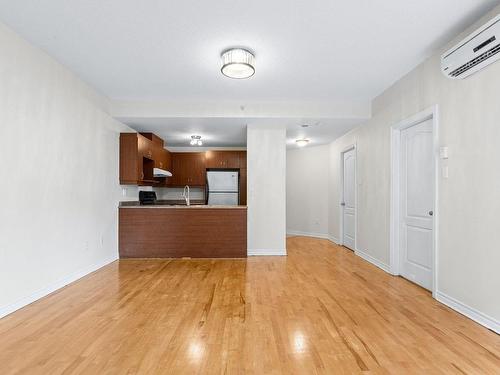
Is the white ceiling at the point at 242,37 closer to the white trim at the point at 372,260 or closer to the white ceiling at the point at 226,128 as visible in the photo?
the white ceiling at the point at 226,128

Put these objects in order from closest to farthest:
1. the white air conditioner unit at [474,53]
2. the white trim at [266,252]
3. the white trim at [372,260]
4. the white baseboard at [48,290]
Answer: the white air conditioner unit at [474,53], the white baseboard at [48,290], the white trim at [372,260], the white trim at [266,252]

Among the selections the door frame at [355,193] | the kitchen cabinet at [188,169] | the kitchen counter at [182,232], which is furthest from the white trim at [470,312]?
the kitchen cabinet at [188,169]

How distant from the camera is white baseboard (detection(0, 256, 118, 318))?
2.60 metres

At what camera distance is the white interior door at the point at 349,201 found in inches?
223

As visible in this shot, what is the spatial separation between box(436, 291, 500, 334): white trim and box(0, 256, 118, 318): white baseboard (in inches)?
164

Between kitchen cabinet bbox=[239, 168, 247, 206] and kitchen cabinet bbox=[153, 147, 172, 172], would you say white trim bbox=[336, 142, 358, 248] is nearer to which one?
kitchen cabinet bbox=[239, 168, 247, 206]

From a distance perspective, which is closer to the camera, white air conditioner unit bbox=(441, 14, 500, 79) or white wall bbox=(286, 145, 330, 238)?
white air conditioner unit bbox=(441, 14, 500, 79)

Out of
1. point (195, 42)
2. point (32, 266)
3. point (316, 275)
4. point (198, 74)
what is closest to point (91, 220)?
point (32, 266)

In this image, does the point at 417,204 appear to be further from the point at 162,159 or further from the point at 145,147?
the point at 162,159

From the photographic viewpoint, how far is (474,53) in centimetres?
235

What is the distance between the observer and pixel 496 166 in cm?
232

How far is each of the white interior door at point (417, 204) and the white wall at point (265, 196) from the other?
2.06 meters

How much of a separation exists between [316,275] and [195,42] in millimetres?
3212

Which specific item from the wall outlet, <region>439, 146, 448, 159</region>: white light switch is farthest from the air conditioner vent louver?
the wall outlet
